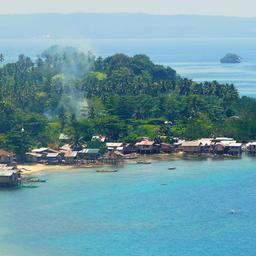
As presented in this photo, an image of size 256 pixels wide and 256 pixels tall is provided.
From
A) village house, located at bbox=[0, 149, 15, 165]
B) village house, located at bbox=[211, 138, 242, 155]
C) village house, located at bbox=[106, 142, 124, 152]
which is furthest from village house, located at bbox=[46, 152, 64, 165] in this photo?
village house, located at bbox=[211, 138, 242, 155]

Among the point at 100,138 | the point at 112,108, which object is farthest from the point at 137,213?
the point at 112,108

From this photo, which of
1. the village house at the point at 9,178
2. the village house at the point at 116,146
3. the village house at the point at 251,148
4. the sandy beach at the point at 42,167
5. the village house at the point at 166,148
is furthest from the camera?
the village house at the point at 166,148

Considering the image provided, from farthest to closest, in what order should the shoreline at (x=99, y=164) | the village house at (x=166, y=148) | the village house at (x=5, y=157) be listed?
the village house at (x=166, y=148) < the shoreline at (x=99, y=164) < the village house at (x=5, y=157)

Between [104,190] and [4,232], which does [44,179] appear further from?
[4,232]

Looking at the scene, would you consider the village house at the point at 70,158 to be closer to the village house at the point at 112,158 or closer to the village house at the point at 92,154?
the village house at the point at 92,154

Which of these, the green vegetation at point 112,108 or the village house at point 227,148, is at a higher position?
the green vegetation at point 112,108

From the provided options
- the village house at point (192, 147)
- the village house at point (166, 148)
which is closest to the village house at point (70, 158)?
the village house at point (166, 148)
